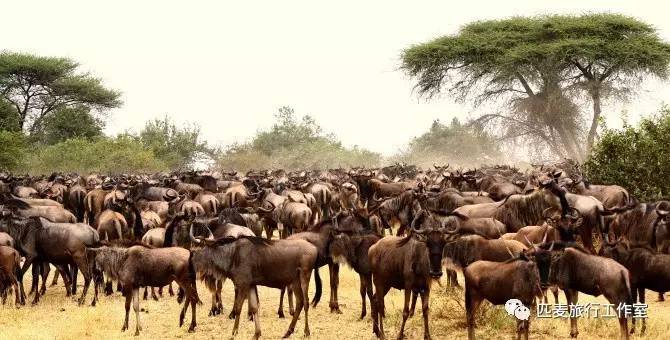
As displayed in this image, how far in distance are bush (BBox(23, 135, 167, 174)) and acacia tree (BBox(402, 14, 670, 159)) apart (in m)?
18.8

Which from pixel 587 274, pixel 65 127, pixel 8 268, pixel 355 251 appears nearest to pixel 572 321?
pixel 587 274

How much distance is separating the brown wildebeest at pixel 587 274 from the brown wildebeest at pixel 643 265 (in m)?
0.76

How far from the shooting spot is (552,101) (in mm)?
47750

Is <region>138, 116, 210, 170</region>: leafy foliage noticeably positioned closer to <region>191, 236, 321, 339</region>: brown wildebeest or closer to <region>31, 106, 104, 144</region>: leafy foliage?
<region>31, 106, 104, 144</region>: leafy foliage

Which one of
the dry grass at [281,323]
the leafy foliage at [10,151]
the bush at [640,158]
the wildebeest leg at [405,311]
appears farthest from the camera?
the leafy foliage at [10,151]

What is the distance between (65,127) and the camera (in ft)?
188

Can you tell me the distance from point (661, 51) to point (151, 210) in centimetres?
3522

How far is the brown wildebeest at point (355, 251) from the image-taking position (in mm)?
10758

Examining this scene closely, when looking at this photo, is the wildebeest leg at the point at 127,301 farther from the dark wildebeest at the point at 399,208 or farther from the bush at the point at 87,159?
the bush at the point at 87,159

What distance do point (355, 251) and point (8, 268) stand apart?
18.2ft

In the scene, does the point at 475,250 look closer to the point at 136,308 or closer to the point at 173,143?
the point at 136,308

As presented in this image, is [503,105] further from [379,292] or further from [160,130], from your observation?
[379,292]

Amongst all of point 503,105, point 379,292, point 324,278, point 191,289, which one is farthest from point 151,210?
point 503,105
